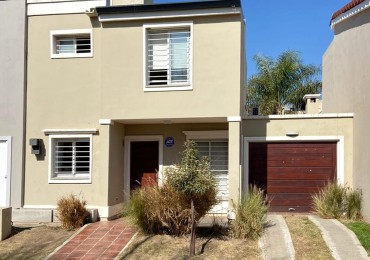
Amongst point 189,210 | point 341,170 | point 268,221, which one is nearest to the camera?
point 189,210

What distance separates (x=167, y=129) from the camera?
49.0 feet

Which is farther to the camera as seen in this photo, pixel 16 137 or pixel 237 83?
pixel 16 137

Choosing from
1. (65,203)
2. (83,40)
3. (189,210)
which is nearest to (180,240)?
(189,210)

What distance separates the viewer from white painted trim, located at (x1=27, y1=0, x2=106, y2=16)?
14156 mm

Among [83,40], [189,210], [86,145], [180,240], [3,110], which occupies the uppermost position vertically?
[83,40]

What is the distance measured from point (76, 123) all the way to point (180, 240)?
5105mm

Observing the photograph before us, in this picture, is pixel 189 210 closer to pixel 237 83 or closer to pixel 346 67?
pixel 237 83

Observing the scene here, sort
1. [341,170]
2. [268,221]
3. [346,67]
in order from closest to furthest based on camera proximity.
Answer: [268,221] → [341,170] → [346,67]

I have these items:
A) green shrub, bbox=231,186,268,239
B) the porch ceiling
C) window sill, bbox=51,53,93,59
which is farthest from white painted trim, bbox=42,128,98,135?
green shrub, bbox=231,186,268,239

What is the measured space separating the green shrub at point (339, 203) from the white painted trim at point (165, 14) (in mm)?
5562

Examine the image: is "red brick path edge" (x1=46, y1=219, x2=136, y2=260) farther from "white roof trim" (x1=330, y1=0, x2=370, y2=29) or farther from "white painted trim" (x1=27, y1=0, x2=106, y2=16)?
"white roof trim" (x1=330, y1=0, x2=370, y2=29)

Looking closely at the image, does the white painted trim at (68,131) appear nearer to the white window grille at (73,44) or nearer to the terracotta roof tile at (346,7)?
the white window grille at (73,44)

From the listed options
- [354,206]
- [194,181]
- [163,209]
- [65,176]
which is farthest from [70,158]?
[354,206]

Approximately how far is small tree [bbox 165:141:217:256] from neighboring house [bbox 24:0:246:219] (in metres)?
2.06
